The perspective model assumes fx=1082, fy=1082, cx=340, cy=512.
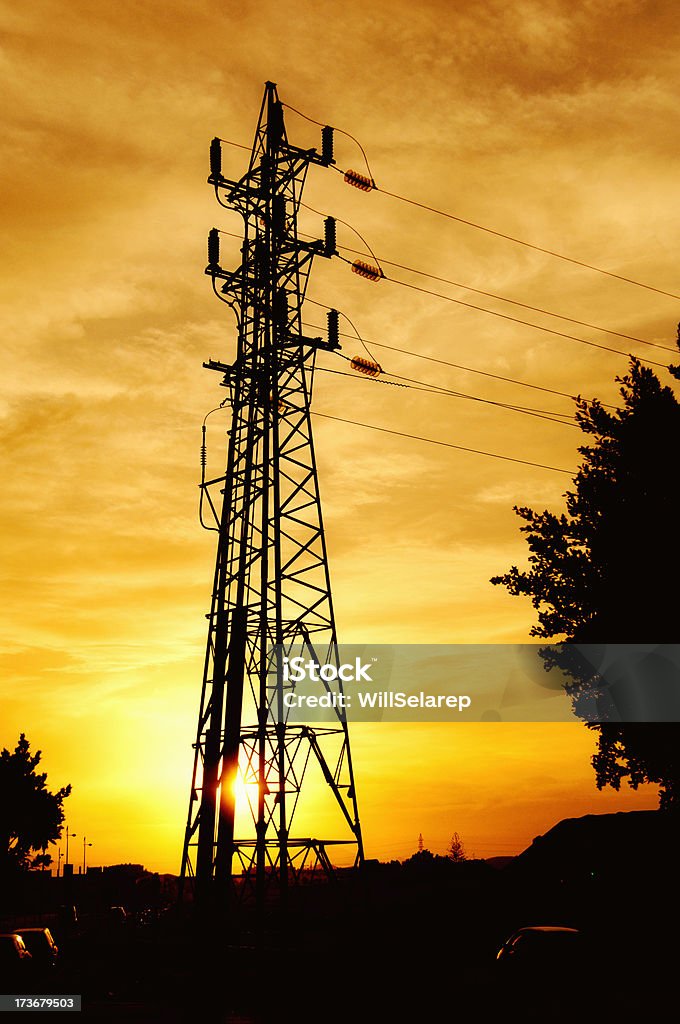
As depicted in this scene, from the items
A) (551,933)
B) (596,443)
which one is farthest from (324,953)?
(596,443)

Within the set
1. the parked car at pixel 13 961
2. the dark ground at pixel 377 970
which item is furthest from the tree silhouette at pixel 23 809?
the parked car at pixel 13 961

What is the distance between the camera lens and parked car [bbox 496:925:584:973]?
85.5ft

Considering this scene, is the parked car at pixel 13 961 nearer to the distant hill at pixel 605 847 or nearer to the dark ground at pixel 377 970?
the dark ground at pixel 377 970

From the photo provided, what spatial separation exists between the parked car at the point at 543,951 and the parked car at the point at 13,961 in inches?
575

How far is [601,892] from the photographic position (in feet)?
140

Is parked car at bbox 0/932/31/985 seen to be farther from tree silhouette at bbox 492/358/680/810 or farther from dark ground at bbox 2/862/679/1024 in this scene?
tree silhouette at bbox 492/358/680/810

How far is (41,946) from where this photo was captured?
38094mm

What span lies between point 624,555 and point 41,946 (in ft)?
79.6

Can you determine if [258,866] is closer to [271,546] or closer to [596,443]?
[271,546]

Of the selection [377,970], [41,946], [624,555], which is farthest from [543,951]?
[41,946]

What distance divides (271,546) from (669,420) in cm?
1453

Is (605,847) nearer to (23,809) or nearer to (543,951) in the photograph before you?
(543,951)

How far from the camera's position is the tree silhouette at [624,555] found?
3253cm

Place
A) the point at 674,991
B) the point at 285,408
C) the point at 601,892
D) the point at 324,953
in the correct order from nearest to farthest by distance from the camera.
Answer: the point at 674,991
the point at 285,408
the point at 324,953
the point at 601,892
